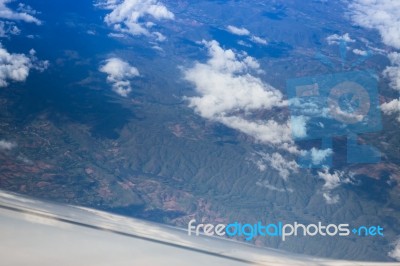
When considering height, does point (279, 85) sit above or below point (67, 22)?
below

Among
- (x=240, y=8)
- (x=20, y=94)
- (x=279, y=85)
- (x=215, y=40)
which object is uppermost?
(x=240, y=8)

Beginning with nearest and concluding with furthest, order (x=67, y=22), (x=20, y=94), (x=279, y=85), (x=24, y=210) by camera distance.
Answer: (x=24, y=210) → (x=20, y=94) → (x=279, y=85) → (x=67, y=22)

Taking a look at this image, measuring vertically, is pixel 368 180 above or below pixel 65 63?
below

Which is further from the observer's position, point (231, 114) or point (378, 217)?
point (231, 114)

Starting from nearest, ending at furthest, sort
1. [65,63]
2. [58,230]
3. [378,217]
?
[58,230], [378,217], [65,63]

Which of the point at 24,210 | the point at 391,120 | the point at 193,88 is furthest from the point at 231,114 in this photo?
the point at 24,210

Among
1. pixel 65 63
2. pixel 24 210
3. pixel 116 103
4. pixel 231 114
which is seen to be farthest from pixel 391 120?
pixel 24 210

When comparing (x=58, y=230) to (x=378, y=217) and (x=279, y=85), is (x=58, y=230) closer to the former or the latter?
(x=378, y=217)

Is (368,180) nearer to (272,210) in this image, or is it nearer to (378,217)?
(378,217)

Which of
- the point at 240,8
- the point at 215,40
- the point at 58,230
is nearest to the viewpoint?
the point at 58,230
